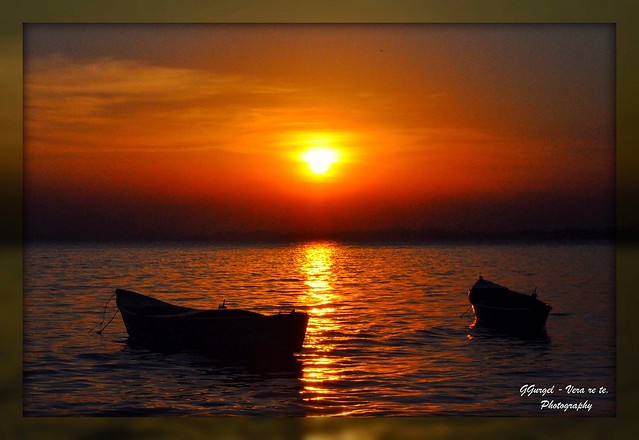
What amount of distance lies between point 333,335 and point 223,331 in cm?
102

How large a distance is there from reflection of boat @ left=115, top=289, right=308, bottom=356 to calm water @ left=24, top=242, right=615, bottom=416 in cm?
16

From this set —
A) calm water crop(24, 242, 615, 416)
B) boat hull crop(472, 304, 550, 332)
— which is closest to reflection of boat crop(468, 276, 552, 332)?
boat hull crop(472, 304, 550, 332)

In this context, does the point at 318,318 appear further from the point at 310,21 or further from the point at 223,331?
the point at 310,21

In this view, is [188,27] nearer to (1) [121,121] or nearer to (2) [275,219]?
(1) [121,121]

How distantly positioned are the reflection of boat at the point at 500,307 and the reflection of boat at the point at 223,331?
1967 mm

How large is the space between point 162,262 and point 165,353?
0.96m

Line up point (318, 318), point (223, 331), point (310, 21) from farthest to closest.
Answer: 1. point (318, 318)
2. point (223, 331)
3. point (310, 21)

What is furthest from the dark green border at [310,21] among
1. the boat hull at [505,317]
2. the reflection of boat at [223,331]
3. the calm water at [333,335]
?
the boat hull at [505,317]

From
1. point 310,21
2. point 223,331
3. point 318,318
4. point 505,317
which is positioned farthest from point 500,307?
point 310,21

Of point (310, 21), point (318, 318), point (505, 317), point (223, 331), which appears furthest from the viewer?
point (505, 317)

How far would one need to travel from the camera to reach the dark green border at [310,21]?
19.3 feet

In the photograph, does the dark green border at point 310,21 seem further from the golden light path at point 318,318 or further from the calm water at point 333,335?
the golden light path at point 318,318

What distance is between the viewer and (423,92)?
689 centimetres

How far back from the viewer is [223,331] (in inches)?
299
